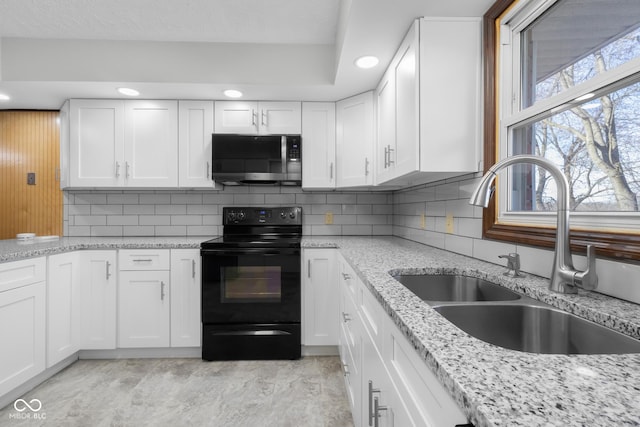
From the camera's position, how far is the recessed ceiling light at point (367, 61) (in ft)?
6.09

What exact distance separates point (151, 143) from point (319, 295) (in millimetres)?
1827

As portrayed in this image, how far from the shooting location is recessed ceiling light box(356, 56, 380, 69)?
1.86m

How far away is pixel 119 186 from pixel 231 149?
0.97 metres

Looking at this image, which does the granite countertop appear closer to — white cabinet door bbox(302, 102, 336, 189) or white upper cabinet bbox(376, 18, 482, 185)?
white upper cabinet bbox(376, 18, 482, 185)

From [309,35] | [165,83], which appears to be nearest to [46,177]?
[165,83]

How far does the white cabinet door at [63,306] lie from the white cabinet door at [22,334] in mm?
47

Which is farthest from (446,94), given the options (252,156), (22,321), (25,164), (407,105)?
(25,164)

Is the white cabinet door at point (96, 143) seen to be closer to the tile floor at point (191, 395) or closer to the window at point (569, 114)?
the tile floor at point (191, 395)

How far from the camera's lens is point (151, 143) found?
252 cm

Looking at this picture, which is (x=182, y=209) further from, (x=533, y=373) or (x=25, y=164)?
(x=533, y=373)

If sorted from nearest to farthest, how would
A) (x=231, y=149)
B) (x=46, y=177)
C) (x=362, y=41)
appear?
(x=362, y=41)
(x=231, y=149)
(x=46, y=177)

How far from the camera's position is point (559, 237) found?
90cm

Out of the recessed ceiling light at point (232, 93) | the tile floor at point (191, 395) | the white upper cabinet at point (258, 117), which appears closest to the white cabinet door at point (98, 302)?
the tile floor at point (191, 395)

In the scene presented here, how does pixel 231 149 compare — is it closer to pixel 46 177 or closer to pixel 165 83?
pixel 165 83
